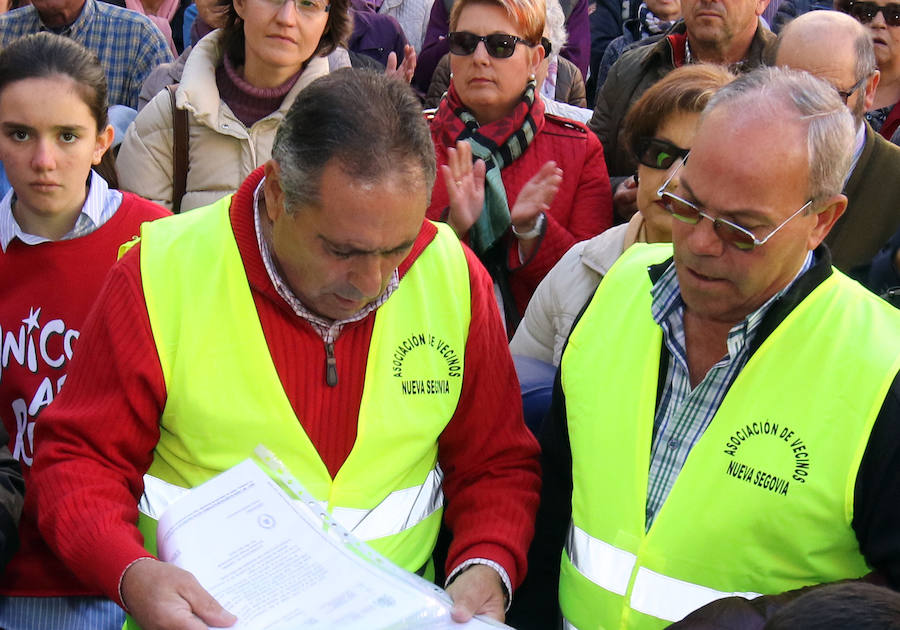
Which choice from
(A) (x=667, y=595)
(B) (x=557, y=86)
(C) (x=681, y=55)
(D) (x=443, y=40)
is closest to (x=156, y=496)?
(A) (x=667, y=595)

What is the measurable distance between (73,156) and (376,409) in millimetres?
1611

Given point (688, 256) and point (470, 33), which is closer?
point (688, 256)

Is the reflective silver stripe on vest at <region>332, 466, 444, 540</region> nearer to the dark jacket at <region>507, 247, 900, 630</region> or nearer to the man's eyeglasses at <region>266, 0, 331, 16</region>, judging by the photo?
the dark jacket at <region>507, 247, 900, 630</region>

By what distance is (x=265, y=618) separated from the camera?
231 cm

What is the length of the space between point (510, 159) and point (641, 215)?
2.95ft

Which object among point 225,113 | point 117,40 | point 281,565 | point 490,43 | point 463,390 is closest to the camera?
point 281,565

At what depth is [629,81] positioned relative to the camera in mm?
5137

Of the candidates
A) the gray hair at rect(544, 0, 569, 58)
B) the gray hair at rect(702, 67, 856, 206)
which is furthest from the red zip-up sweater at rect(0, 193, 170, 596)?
the gray hair at rect(544, 0, 569, 58)

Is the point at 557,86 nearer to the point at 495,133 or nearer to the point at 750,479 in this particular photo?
the point at 495,133

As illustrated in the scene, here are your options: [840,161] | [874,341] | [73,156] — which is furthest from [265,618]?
[73,156]

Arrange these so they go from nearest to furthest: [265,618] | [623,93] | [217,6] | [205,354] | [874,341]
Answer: [265,618] → [874,341] → [205,354] → [217,6] → [623,93]

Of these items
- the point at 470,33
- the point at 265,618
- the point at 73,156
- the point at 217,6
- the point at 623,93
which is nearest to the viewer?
the point at 265,618

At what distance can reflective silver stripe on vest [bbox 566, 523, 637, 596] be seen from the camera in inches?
104

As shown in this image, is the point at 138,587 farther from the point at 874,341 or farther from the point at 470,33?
the point at 470,33
